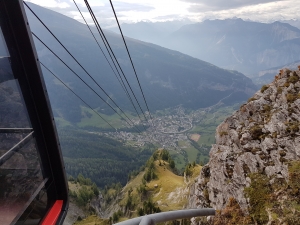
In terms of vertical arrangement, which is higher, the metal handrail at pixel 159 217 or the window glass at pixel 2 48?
the window glass at pixel 2 48

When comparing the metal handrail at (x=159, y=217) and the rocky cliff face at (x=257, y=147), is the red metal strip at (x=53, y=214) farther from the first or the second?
the rocky cliff face at (x=257, y=147)

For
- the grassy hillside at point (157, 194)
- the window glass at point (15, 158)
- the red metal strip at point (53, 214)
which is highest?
the window glass at point (15, 158)

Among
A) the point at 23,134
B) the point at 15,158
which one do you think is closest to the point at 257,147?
the point at 23,134

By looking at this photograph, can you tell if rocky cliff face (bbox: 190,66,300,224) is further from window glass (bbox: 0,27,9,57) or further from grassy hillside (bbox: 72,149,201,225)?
grassy hillside (bbox: 72,149,201,225)

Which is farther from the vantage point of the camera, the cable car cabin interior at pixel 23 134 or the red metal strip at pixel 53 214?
the red metal strip at pixel 53 214

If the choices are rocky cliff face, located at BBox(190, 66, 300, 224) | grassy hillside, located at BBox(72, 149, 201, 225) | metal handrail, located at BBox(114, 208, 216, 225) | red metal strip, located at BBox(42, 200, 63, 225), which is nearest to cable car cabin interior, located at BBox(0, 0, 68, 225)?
red metal strip, located at BBox(42, 200, 63, 225)

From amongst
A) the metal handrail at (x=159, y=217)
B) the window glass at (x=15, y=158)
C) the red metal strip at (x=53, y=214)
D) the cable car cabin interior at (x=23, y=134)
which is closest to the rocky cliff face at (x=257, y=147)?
the metal handrail at (x=159, y=217)

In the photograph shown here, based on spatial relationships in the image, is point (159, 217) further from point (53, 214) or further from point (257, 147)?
point (257, 147)
